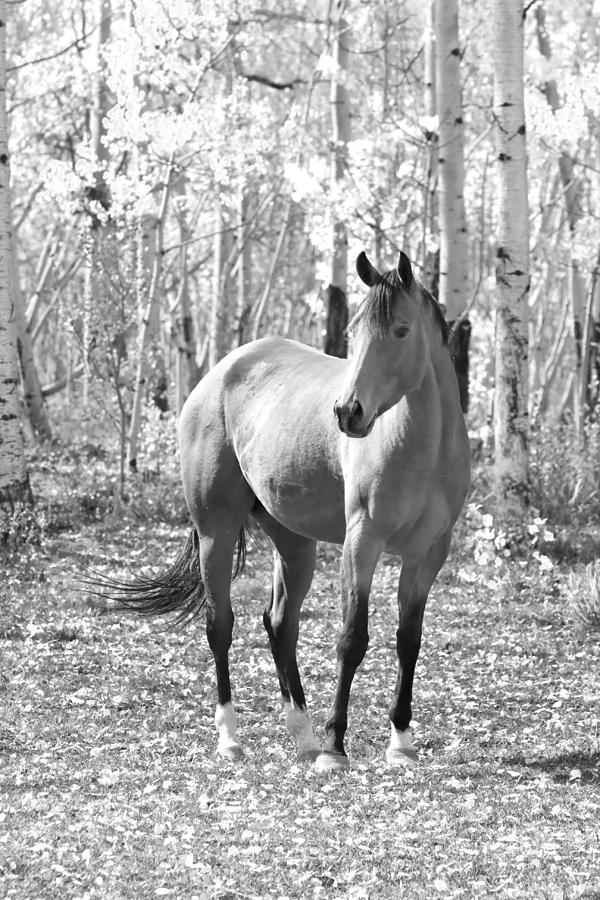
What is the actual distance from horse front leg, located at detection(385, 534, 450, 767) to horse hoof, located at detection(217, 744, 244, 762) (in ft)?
2.32

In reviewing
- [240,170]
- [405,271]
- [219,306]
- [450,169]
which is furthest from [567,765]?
[219,306]

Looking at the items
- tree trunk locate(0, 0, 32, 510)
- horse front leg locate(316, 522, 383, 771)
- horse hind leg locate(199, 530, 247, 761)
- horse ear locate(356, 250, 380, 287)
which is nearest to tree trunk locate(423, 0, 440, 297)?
tree trunk locate(0, 0, 32, 510)

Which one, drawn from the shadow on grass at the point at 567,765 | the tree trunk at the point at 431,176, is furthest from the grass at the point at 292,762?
the tree trunk at the point at 431,176

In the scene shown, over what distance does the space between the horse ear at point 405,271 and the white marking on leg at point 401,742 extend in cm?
203

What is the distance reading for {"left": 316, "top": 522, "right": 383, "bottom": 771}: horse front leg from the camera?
498 cm

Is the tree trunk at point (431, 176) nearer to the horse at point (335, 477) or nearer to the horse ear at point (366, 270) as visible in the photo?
the horse at point (335, 477)

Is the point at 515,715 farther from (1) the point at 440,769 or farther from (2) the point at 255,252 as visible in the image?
(2) the point at 255,252

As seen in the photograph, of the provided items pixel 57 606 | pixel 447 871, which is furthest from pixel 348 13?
pixel 447 871

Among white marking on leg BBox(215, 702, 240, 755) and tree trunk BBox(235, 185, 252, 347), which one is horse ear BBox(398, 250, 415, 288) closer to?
white marking on leg BBox(215, 702, 240, 755)

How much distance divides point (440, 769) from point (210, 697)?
5.47 feet

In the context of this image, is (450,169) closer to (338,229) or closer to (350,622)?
(338,229)

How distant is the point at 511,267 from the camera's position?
29.7 ft

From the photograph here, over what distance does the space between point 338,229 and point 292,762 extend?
10.9 m

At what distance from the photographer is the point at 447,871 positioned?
12.8 feet
